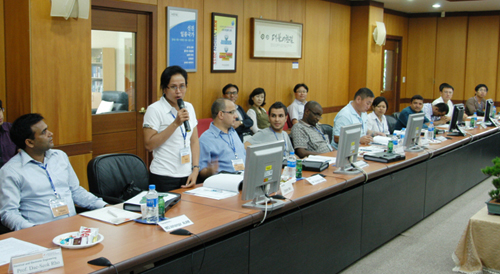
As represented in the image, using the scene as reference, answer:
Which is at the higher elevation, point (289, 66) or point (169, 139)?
point (289, 66)

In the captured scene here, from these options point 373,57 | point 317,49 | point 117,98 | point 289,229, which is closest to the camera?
point 289,229

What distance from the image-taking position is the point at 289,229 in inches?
111

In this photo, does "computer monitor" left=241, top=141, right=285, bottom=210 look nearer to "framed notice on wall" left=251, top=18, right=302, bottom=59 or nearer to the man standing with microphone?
the man standing with microphone

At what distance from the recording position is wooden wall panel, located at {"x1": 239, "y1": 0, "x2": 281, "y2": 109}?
6816 millimetres

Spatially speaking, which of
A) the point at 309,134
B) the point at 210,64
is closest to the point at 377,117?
the point at 309,134

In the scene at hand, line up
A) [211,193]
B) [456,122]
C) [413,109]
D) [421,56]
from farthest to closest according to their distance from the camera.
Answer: [421,56], [413,109], [456,122], [211,193]

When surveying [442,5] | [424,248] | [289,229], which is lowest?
[424,248]

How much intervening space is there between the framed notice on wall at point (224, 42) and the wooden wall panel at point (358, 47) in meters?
3.52

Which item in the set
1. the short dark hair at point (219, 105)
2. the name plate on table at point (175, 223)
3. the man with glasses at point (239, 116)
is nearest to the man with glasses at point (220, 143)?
the short dark hair at point (219, 105)

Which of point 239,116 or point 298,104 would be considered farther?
point 298,104

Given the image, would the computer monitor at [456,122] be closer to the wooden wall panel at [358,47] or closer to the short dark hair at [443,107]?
the short dark hair at [443,107]

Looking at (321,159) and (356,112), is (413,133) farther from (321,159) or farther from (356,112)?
(321,159)

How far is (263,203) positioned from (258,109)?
4.10 m

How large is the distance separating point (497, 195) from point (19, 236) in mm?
3294
